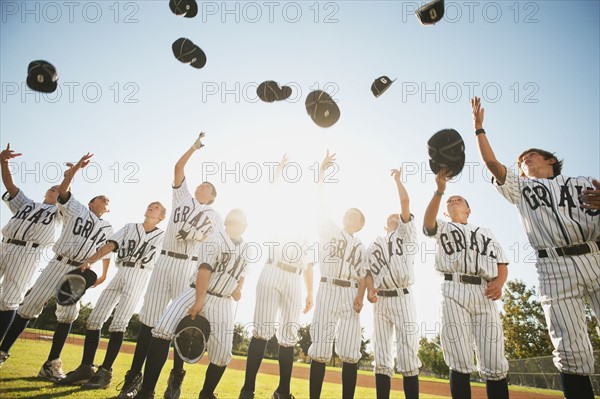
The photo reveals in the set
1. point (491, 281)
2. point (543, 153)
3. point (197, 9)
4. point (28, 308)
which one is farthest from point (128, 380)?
point (197, 9)

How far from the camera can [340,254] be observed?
4672 mm

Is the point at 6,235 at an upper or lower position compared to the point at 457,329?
upper

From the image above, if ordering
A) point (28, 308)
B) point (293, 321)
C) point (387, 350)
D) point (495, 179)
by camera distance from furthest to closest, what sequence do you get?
point (28, 308) < point (293, 321) < point (387, 350) < point (495, 179)

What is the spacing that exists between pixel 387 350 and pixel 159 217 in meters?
4.23

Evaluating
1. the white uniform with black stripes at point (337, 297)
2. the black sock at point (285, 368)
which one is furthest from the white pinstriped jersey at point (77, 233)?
the white uniform with black stripes at point (337, 297)

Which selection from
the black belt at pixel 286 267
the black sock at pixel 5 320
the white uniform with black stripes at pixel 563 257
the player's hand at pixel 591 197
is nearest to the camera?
the white uniform with black stripes at pixel 563 257

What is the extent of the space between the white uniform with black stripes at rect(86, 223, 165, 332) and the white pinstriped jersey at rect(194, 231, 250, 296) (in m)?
1.87

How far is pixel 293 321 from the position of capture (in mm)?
4586

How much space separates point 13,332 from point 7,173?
2807 millimetres

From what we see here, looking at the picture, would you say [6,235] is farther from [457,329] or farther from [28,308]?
[457,329]

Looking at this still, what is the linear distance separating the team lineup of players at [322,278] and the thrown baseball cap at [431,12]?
315 cm

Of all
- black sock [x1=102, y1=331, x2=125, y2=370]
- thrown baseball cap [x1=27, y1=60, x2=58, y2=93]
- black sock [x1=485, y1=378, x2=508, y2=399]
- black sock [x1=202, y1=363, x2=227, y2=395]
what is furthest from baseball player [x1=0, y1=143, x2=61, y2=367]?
black sock [x1=485, y1=378, x2=508, y2=399]

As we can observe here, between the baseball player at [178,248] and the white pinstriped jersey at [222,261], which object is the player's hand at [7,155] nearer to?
the baseball player at [178,248]

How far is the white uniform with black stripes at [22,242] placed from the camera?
530 cm
